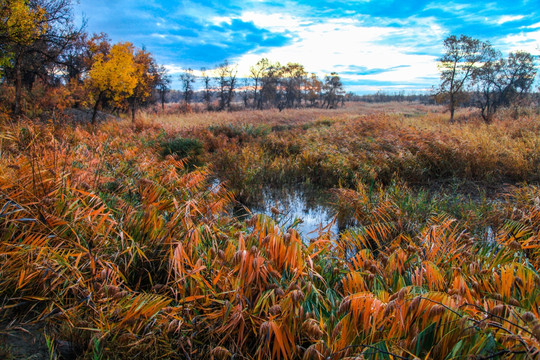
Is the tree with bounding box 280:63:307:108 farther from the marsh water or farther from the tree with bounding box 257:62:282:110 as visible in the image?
the marsh water

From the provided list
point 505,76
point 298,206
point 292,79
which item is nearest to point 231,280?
point 298,206

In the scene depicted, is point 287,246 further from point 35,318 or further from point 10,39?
point 10,39

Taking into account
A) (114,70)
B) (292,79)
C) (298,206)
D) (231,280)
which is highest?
(292,79)

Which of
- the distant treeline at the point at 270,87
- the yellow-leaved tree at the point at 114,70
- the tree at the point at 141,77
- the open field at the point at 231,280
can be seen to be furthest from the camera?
the distant treeline at the point at 270,87

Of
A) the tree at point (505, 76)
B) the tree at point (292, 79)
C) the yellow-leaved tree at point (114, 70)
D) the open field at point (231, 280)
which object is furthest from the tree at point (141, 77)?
the tree at point (292, 79)

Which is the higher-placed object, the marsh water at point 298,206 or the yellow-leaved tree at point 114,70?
the yellow-leaved tree at point 114,70

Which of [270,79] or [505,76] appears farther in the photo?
[270,79]

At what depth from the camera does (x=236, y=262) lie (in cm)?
215

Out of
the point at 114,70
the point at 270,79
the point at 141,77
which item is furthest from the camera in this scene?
the point at 270,79

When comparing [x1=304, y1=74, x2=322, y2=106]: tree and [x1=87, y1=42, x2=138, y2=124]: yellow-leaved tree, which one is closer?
[x1=87, y1=42, x2=138, y2=124]: yellow-leaved tree

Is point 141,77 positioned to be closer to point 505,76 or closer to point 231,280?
point 231,280

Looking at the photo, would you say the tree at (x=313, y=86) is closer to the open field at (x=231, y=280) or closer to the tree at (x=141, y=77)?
the tree at (x=141, y=77)

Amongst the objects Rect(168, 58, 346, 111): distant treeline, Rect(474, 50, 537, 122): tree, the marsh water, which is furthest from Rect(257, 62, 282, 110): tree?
the marsh water

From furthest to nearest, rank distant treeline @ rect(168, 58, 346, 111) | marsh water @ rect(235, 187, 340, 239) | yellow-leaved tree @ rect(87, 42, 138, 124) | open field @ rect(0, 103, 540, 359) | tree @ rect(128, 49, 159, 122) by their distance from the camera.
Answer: distant treeline @ rect(168, 58, 346, 111) < tree @ rect(128, 49, 159, 122) < yellow-leaved tree @ rect(87, 42, 138, 124) < marsh water @ rect(235, 187, 340, 239) < open field @ rect(0, 103, 540, 359)
